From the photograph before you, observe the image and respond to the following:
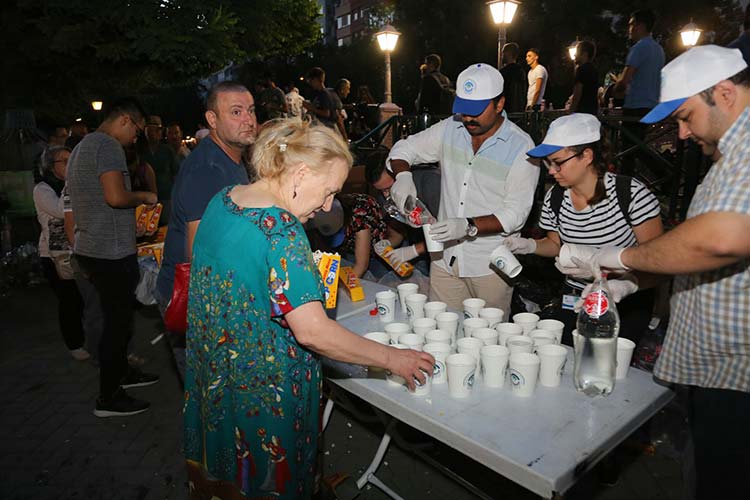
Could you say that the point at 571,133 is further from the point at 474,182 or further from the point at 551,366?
the point at 551,366

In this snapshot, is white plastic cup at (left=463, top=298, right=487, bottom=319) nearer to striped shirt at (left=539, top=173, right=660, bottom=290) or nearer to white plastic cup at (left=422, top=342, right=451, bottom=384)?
white plastic cup at (left=422, top=342, right=451, bottom=384)

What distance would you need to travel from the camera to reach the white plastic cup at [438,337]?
Result: 7.48 ft

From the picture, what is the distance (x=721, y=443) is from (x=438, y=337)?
110 centimetres

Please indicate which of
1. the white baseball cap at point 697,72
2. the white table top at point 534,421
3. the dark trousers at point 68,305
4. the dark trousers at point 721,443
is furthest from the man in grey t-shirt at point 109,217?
the dark trousers at point 721,443

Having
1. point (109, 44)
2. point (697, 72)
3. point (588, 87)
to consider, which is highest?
point (109, 44)

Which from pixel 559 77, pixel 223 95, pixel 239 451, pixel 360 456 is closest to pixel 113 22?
pixel 223 95

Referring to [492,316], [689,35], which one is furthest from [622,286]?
[689,35]

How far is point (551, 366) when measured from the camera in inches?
81.4

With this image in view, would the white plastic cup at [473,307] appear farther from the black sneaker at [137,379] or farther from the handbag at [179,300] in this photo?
the black sneaker at [137,379]

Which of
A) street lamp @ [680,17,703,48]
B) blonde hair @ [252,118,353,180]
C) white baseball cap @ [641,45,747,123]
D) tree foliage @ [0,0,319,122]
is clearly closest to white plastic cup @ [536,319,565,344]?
white baseball cap @ [641,45,747,123]

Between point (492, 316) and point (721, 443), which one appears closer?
point (721, 443)

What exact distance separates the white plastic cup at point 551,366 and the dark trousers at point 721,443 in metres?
0.50

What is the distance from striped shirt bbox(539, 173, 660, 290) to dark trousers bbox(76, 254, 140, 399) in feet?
9.82

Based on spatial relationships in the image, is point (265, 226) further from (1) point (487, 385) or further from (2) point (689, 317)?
(2) point (689, 317)
